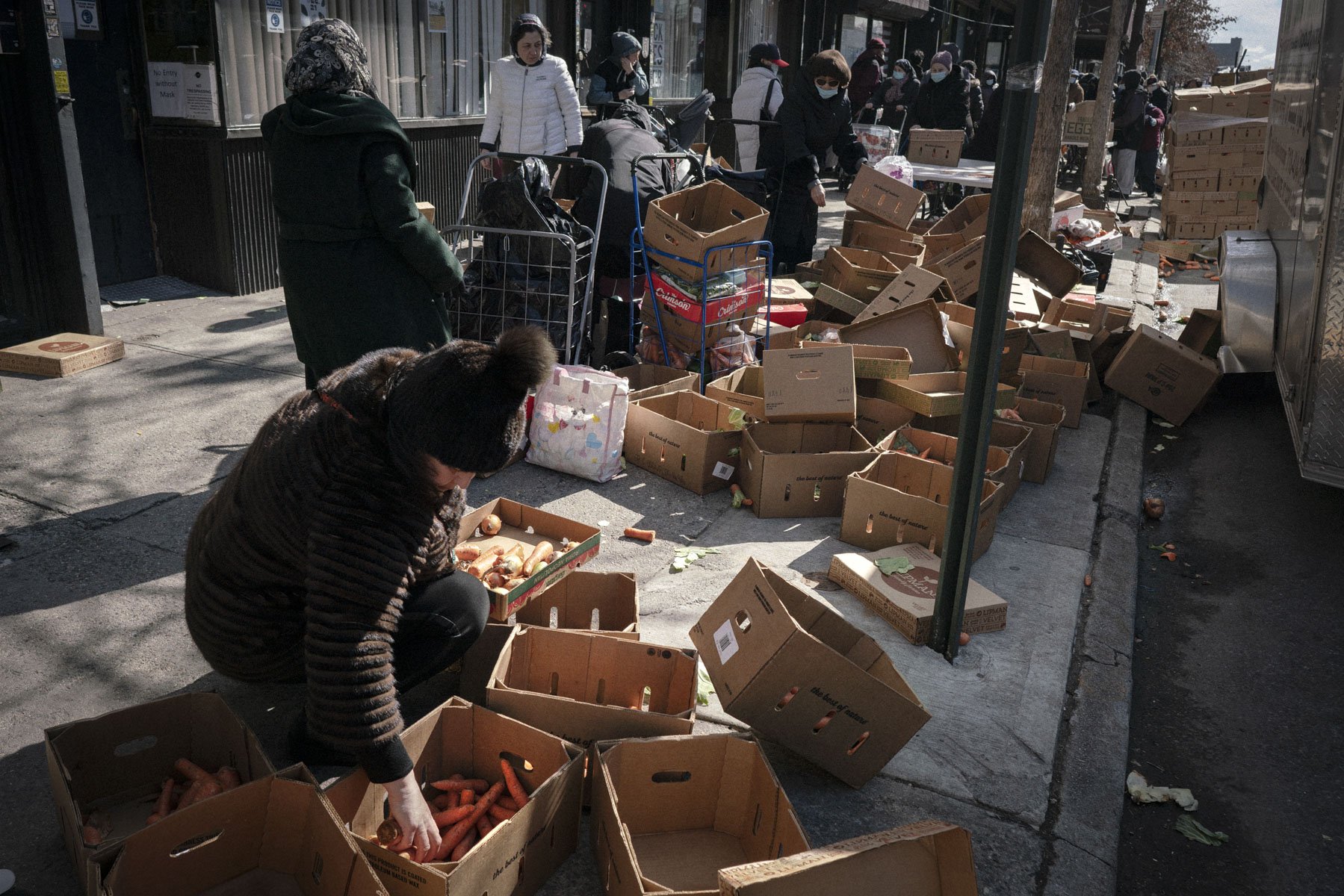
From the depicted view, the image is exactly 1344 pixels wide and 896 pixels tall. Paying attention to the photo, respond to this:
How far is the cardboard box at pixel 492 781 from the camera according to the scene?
2.35m

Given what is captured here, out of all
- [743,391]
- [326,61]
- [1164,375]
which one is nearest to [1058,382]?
[1164,375]

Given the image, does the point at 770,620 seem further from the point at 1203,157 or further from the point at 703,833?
the point at 1203,157

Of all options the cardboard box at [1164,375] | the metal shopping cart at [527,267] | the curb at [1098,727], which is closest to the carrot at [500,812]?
the curb at [1098,727]

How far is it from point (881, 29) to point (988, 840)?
2474 cm

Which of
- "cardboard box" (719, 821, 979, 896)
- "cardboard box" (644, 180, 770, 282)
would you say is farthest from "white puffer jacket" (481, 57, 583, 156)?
"cardboard box" (719, 821, 979, 896)

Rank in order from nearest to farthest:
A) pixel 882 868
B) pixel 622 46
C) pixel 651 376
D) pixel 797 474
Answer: pixel 882 868, pixel 797 474, pixel 651 376, pixel 622 46

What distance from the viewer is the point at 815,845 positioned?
292 cm

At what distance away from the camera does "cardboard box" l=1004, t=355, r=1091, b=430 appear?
6348 millimetres

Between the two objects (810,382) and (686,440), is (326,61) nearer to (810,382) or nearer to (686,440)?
(686,440)

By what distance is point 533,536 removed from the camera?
13.1ft

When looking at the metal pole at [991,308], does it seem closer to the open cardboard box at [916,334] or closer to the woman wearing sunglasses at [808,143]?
the open cardboard box at [916,334]

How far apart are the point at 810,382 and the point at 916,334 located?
1355 mm

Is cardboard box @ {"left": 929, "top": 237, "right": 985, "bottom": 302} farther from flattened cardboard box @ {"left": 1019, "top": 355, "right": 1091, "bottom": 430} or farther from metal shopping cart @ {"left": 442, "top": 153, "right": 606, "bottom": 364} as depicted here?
metal shopping cart @ {"left": 442, "top": 153, "right": 606, "bottom": 364}

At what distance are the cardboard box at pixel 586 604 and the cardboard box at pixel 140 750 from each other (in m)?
1.03
